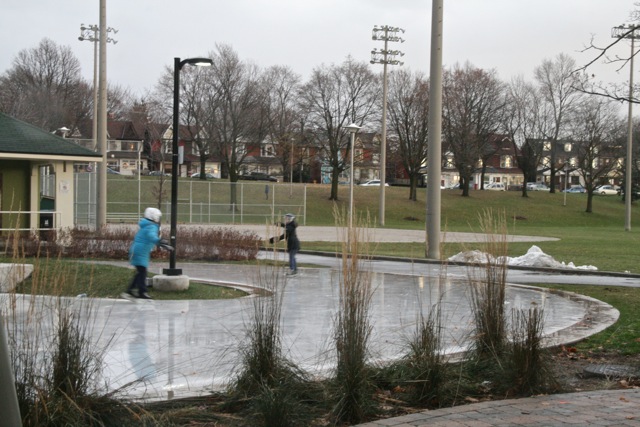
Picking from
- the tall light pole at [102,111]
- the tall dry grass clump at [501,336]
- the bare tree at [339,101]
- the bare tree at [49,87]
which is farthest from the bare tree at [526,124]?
the tall dry grass clump at [501,336]

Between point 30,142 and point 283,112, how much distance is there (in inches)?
2258

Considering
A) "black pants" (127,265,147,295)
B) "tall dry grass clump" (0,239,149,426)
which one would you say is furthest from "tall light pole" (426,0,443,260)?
"tall dry grass clump" (0,239,149,426)

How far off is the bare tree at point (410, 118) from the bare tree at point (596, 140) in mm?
16470

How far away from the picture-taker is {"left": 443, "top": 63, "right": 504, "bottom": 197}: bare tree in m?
75.9

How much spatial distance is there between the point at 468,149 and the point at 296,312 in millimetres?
64454

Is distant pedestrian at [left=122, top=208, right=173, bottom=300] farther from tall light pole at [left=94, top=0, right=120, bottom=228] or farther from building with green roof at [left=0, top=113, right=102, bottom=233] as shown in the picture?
tall light pole at [left=94, top=0, right=120, bottom=228]

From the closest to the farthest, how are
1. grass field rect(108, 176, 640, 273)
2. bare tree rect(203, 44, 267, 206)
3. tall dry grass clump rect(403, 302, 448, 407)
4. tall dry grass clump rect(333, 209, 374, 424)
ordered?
tall dry grass clump rect(333, 209, 374, 424) → tall dry grass clump rect(403, 302, 448, 407) → grass field rect(108, 176, 640, 273) → bare tree rect(203, 44, 267, 206)

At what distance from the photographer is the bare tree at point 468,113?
249 feet

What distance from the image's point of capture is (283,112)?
82.8 meters

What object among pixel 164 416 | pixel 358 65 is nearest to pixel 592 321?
pixel 164 416

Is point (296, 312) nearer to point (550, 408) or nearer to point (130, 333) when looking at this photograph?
point (130, 333)

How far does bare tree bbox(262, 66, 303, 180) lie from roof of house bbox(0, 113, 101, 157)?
48820mm

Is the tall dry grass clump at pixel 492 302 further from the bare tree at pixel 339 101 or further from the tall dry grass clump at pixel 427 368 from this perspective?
the bare tree at pixel 339 101

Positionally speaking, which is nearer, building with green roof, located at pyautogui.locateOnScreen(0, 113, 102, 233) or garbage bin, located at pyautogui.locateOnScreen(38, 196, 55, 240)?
garbage bin, located at pyautogui.locateOnScreen(38, 196, 55, 240)
